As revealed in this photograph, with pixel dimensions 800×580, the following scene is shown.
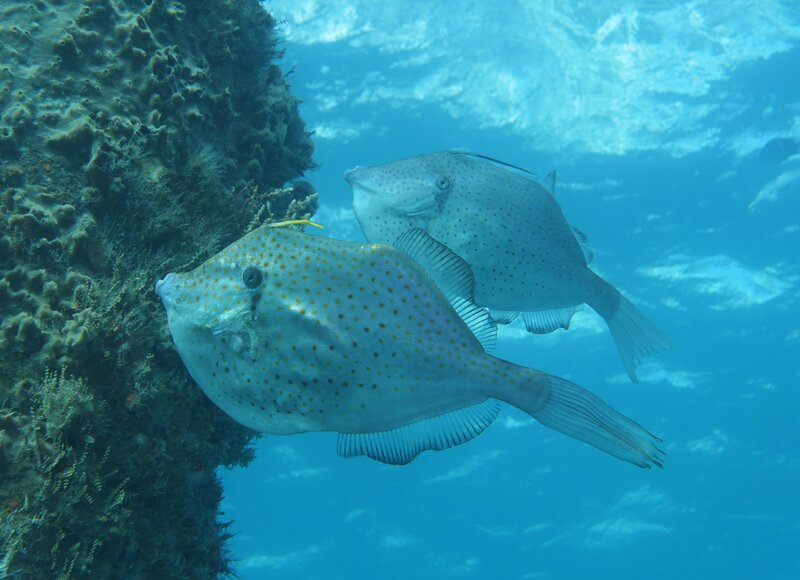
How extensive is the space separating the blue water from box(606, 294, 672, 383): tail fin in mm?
13987

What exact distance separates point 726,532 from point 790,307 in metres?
20.6

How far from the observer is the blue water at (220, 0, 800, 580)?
16.1 m

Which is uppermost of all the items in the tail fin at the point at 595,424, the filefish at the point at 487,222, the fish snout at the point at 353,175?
the filefish at the point at 487,222

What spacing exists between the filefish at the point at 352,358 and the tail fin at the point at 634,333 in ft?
7.40

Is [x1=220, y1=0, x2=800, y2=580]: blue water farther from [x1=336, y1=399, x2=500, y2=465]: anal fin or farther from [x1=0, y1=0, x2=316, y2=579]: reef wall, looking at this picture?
[x1=336, y1=399, x2=500, y2=465]: anal fin

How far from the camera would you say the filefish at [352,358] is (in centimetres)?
241

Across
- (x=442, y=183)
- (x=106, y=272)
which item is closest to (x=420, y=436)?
(x=442, y=183)

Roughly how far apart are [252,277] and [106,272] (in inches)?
48.3

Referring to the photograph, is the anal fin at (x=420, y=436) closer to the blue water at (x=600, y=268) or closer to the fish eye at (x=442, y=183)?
the fish eye at (x=442, y=183)

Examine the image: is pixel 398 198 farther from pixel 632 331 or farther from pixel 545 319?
pixel 632 331

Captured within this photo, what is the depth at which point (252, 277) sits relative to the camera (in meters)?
2.46

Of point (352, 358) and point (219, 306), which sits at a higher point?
point (352, 358)

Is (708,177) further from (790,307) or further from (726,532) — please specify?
(726,532)

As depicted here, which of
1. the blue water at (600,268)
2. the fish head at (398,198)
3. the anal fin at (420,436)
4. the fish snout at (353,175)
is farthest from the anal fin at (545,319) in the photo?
the blue water at (600,268)
